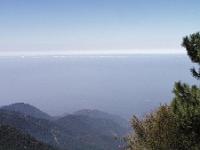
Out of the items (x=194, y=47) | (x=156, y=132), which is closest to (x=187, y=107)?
(x=194, y=47)

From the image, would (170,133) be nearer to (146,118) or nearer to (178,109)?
(146,118)

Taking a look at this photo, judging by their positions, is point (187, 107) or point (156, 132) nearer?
point (187, 107)

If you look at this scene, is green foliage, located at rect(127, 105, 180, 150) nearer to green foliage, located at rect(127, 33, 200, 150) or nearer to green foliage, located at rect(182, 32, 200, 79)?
green foliage, located at rect(127, 33, 200, 150)

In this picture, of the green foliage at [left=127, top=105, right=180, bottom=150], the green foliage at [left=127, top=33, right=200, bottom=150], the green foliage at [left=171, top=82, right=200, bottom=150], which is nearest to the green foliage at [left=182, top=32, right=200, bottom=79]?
the green foliage at [left=127, top=33, right=200, bottom=150]

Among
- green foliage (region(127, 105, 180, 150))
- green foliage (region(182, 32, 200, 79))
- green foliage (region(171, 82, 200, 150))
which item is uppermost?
green foliage (region(182, 32, 200, 79))

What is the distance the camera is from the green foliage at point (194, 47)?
16.4m

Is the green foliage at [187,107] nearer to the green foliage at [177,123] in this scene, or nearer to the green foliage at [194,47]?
the green foliage at [177,123]

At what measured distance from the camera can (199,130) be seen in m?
17.2

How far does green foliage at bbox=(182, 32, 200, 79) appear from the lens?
644 inches

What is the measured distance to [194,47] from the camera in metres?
16.6

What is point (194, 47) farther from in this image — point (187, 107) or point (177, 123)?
point (177, 123)

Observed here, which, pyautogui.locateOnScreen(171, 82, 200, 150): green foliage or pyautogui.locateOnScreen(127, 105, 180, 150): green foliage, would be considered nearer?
pyautogui.locateOnScreen(171, 82, 200, 150): green foliage

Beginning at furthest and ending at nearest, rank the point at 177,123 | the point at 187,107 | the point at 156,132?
1. the point at 156,132
2. the point at 177,123
3. the point at 187,107

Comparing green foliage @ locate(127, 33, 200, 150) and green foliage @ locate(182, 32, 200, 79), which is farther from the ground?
green foliage @ locate(182, 32, 200, 79)
